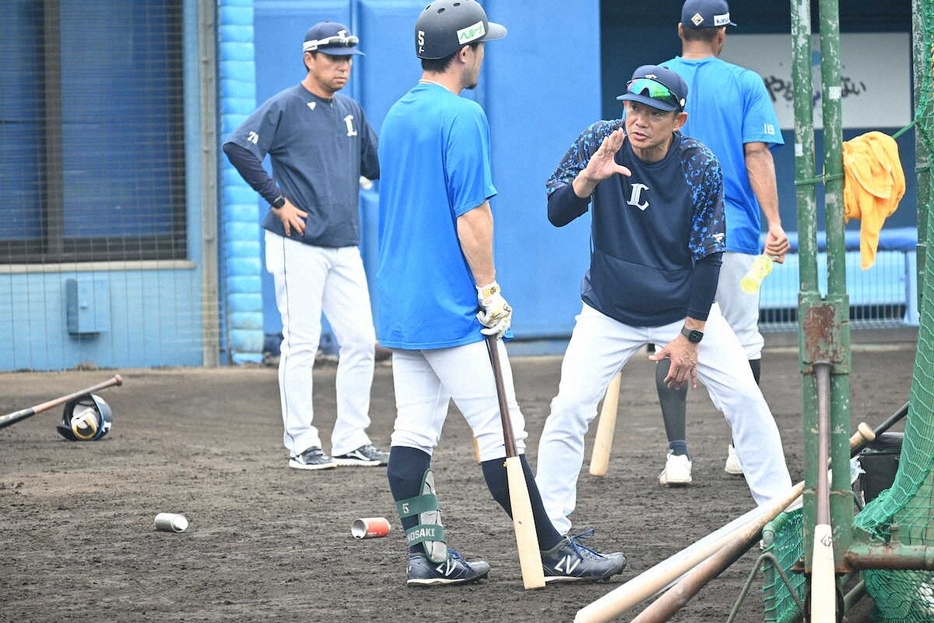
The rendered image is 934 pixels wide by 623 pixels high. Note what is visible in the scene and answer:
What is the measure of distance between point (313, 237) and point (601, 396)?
2802 millimetres

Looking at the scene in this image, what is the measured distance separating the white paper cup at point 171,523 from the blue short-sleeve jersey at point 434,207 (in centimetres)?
152

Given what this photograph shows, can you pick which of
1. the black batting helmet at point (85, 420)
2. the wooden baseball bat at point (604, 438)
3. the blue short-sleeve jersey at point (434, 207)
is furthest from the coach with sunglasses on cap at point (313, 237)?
the blue short-sleeve jersey at point (434, 207)

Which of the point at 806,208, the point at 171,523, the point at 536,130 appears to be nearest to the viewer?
the point at 806,208

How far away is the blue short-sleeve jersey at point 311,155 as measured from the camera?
815 centimetres

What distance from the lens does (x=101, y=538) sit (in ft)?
20.5

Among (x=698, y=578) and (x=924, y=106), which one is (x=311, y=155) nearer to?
(x=924, y=106)

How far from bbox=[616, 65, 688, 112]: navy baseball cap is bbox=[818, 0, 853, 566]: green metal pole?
136cm

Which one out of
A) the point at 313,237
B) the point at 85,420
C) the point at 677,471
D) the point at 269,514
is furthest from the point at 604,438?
the point at 85,420

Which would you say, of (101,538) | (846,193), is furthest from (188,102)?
(846,193)

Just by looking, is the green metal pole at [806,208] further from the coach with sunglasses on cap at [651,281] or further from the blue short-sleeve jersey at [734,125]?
the blue short-sleeve jersey at [734,125]

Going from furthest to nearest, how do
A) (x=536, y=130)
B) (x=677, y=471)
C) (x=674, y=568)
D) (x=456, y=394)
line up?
(x=536, y=130) → (x=677, y=471) → (x=456, y=394) → (x=674, y=568)

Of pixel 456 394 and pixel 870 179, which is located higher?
pixel 870 179

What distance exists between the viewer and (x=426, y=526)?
5.37m

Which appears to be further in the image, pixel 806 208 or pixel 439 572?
pixel 439 572
